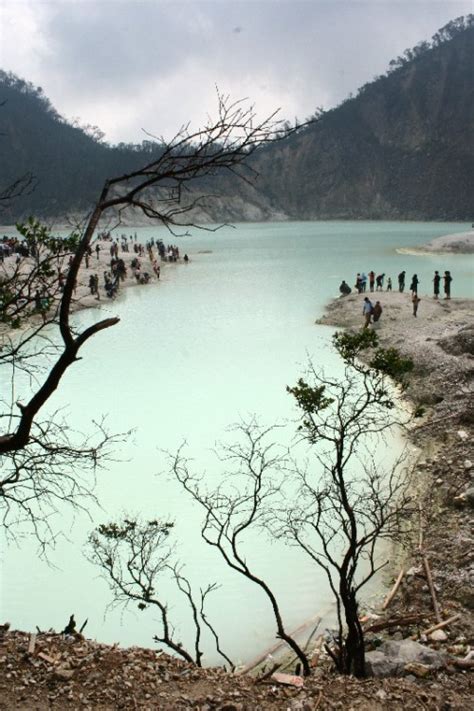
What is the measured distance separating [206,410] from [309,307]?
39.0ft

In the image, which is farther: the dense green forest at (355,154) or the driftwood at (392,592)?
the dense green forest at (355,154)

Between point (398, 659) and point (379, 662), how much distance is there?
0.54 ft

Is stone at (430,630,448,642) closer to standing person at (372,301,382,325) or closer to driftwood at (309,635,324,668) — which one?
driftwood at (309,635,324,668)

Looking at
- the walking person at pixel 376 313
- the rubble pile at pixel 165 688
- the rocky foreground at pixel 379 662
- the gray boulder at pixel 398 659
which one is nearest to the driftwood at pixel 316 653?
the rocky foreground at pixel 379 662

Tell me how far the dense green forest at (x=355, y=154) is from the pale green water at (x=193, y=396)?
185 feet

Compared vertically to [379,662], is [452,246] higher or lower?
higher

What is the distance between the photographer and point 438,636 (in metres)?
5.73

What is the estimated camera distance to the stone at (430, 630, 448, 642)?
18.7 feet

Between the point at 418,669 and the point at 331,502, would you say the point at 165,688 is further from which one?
the point at 331,502

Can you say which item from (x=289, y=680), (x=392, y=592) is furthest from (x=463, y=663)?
(x=392, y=592)

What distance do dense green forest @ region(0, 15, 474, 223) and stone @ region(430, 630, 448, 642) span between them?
262 feet

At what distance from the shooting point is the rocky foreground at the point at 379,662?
3.89m

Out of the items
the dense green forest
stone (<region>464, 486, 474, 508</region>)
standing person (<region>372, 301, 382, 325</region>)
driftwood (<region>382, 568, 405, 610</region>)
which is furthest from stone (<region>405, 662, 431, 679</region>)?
the dense green forest

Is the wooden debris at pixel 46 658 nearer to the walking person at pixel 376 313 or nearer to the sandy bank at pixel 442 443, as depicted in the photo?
the sandy bank at pixel 442 443
